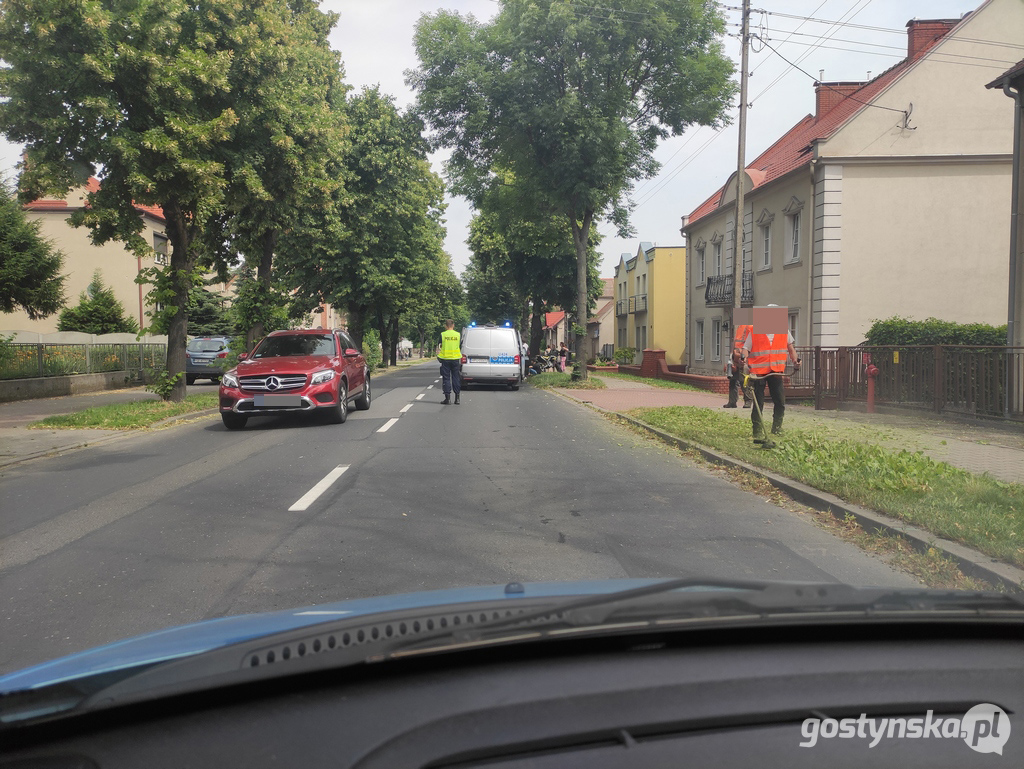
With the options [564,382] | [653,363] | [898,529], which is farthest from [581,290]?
[898,529]

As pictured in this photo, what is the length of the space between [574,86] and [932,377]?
14.8 metres

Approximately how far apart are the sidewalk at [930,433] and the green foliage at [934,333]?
2.96 metres

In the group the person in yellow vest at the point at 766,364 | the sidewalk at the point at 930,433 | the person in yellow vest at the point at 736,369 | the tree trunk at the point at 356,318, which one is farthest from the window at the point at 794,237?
the tree trunk at the point at 356,318

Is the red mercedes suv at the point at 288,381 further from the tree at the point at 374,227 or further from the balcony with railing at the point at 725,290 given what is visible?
the tree at the point at 374,227

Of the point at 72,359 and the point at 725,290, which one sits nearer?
the point at 72,359

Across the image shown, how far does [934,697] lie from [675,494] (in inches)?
Result: 249

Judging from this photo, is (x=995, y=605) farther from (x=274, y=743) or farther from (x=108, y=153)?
(x=108, y=153)

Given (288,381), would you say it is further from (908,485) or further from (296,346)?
(908,485)

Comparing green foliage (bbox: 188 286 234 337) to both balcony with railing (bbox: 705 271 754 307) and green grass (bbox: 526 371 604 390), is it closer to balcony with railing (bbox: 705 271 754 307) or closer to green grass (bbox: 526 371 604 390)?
green grass (bbox: 526 371 604 390)

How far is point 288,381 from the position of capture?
13.4 metres

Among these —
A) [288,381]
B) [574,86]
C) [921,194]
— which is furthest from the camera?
[574,86]

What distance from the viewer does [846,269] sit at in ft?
75.2

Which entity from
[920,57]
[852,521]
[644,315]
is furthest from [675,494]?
[644,315]

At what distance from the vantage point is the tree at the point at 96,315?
126 feet
